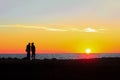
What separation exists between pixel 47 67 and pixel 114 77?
6917 millimetres

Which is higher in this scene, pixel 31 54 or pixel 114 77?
pixel 31 54

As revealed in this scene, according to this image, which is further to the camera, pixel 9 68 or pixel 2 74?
pixel 9 68

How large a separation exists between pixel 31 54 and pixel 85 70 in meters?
16.8

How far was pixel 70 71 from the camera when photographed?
96.7 feet

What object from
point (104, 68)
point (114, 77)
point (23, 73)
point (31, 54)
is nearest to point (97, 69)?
point (104, 68)

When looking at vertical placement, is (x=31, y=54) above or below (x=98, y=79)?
above

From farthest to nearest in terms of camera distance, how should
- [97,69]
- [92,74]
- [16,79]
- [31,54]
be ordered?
1. [31,54]
2. [97,69]
3. [92,74]
4. [16,79]

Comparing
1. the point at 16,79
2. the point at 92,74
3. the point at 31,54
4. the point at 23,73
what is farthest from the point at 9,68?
the point at 31,54

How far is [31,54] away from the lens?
45.8m

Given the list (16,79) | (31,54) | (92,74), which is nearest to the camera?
(16,79)

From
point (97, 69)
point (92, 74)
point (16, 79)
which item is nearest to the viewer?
point (16, 79)

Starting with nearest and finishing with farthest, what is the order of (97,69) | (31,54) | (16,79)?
(16,79)
(97,69)
(31,54)

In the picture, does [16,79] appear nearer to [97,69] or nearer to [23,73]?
[23,73]

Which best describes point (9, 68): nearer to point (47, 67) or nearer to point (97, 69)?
point (47, 67)
